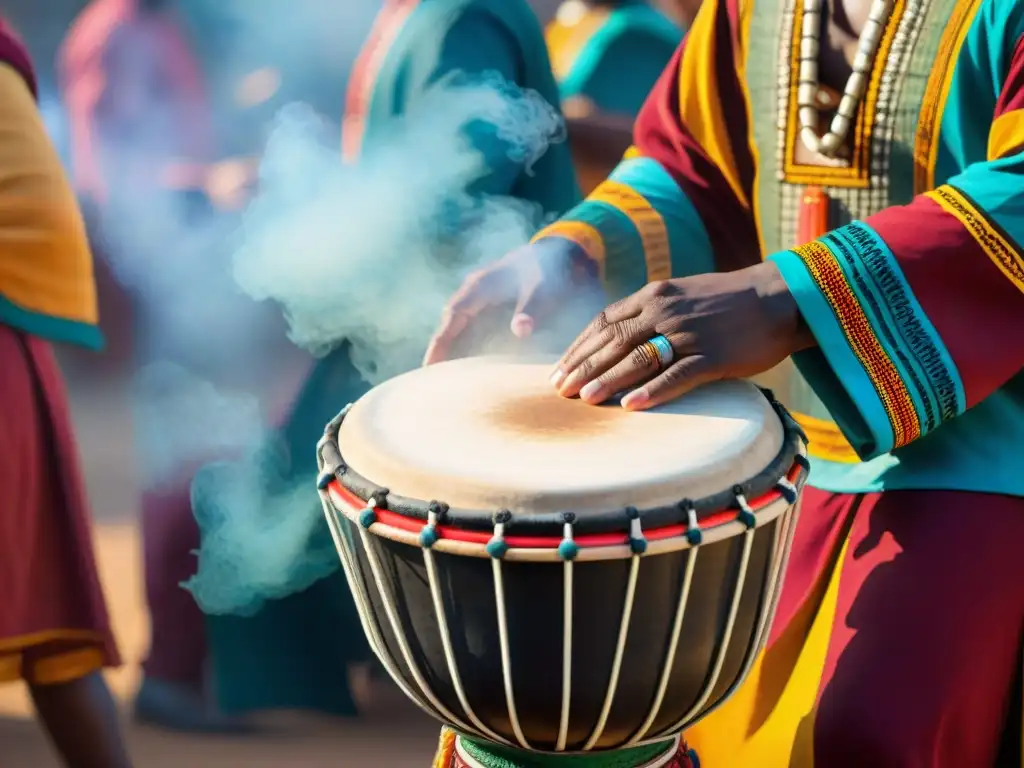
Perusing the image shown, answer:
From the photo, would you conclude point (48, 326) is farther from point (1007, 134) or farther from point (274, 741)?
point (1007, 134)

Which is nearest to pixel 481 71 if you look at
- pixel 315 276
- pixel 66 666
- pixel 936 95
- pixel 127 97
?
pixel 315 276

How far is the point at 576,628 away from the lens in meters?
1.39

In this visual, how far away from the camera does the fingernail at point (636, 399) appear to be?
4.98 feet

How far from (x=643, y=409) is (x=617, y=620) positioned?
0.91 feet

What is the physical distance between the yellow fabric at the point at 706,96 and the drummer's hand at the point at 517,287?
30cm

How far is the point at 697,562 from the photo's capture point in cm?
139

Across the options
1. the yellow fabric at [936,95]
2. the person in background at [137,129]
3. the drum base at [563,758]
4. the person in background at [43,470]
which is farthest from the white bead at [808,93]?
the person in background at [137,129]

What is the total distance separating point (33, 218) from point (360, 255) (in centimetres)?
75

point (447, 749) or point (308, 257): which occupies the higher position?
point (308, 257)

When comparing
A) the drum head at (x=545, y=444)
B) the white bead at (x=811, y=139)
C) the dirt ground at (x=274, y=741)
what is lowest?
the dirt ground at (x=274, y=741)

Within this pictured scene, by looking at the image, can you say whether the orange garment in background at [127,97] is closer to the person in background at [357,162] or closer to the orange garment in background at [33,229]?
the person in background at [357,162]

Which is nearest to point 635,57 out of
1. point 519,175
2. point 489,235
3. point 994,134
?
point 519,175

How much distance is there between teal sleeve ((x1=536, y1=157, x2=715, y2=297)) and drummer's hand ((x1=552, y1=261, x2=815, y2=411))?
1.40 feet

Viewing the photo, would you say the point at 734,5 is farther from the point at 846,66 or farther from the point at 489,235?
the point at 489,235
